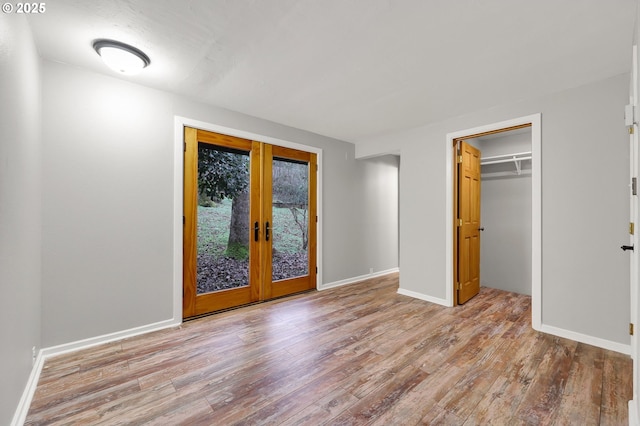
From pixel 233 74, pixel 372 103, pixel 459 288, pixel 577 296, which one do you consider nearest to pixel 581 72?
pixel 372 103

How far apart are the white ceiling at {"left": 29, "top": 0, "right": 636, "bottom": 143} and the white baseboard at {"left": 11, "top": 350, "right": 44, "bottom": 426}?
241cm

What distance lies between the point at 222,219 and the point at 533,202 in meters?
3.50

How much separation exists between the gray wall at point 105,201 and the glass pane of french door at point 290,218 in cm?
110

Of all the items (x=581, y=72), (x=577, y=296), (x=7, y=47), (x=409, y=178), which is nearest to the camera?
(x=7, y=47)

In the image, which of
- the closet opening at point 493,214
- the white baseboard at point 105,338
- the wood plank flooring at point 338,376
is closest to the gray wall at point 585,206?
the wood plank flooring at point 338,376

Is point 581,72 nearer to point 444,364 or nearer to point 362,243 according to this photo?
point 444,364

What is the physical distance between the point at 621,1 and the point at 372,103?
1.92 meters

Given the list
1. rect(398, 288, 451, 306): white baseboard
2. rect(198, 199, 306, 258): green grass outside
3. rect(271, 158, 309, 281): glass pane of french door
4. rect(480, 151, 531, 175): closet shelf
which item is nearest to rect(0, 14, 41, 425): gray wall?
rect(198, 199, 306, 258): green grass outside

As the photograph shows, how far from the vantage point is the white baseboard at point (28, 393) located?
5.00ft

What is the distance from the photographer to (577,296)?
2.60 metres

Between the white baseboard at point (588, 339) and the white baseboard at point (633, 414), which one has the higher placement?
the white baseboard at point (633, 414)

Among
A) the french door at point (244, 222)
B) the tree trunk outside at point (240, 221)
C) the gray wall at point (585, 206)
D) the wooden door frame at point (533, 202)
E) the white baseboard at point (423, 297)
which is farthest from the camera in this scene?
the white baseboard at point (423, 297)

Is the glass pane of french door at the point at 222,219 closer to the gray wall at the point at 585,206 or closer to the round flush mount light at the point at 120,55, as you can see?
the round flush mount light at the point at 120,55

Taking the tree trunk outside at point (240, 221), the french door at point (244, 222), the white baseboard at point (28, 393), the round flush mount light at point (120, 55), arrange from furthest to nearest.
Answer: the tree trunk outside at point (240, 221) < the french door at point (244, 222) < the round flush mount light at point (120, 55) < the white baseboard at point (28, 393)
